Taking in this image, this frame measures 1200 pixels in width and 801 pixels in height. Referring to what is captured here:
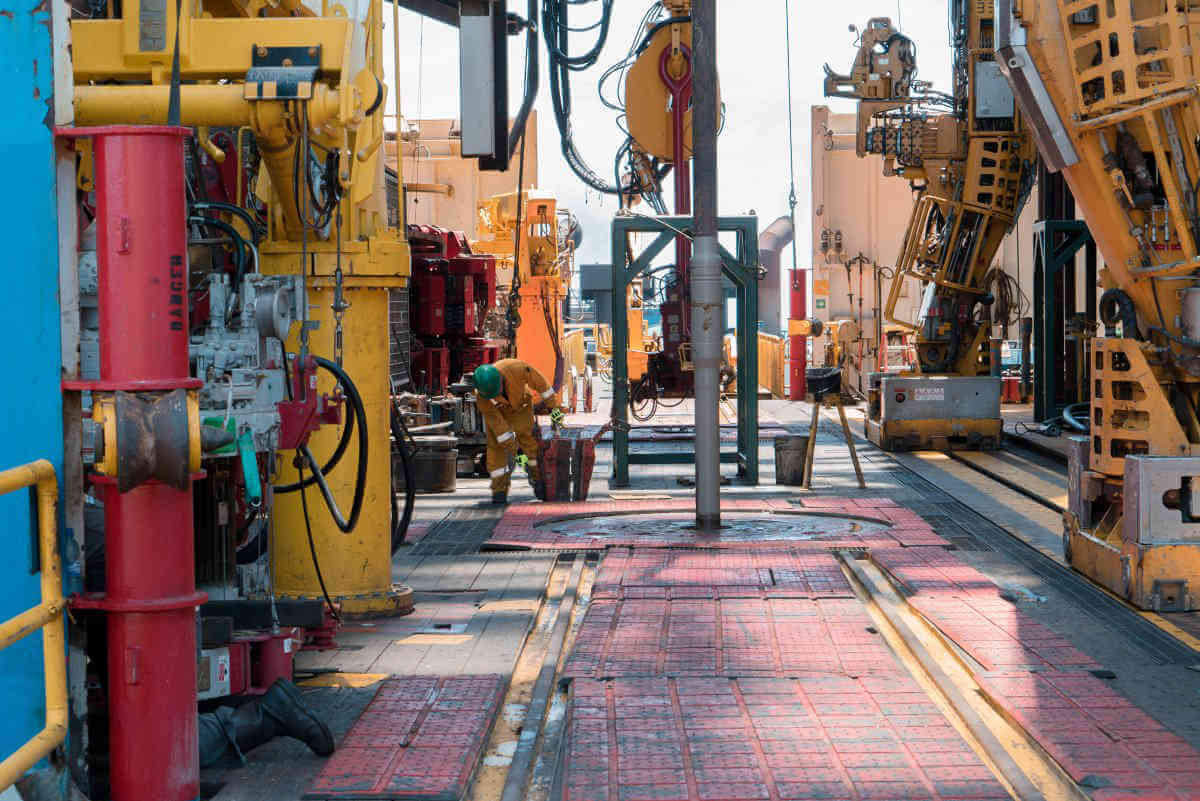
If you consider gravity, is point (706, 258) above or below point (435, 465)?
above

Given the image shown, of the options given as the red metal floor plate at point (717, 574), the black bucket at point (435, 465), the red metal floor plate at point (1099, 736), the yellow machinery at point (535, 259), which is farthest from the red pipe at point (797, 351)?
the red metal floor plate at point (1099, 736)

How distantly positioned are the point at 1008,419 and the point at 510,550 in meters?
13.9

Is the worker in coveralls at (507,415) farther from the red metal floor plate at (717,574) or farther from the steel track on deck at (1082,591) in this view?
the steel track on deck at (1082,591)

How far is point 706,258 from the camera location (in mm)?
11828

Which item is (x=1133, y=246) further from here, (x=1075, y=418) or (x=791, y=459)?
(x=791, y=459)

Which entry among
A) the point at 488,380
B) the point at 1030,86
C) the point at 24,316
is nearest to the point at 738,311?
the point at 488,380

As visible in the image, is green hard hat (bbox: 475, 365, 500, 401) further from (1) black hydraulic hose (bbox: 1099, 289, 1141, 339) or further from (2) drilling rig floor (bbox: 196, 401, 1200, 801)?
(1) black hydraulic hose (bbox: 1099, 289, 1141, 339)

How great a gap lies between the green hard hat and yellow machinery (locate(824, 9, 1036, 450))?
6.88m

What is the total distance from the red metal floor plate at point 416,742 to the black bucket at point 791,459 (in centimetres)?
847

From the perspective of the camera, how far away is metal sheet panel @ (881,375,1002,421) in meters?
19.0

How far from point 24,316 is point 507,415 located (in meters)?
9.64

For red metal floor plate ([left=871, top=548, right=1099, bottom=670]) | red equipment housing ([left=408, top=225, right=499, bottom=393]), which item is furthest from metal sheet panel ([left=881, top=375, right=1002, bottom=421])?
red metal floor plate ([left=871, top=548, right=1099, bottom=670])

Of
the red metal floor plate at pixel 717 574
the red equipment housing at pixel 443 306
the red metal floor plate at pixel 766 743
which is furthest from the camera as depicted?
the red equipment housing at pixel 443 306

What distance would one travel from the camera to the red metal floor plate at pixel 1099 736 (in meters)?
5.45
